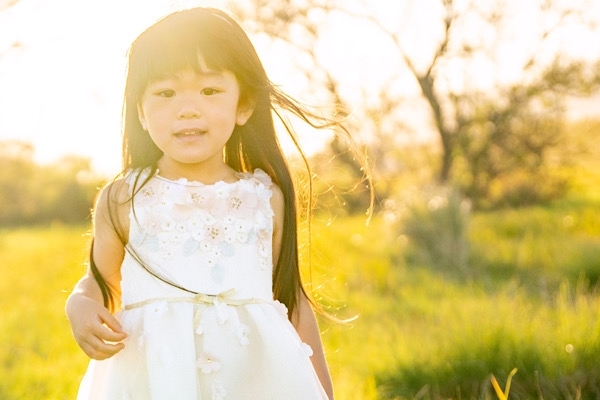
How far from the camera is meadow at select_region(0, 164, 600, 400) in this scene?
367 cm

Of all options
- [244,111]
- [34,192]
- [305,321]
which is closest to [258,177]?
[244,111]

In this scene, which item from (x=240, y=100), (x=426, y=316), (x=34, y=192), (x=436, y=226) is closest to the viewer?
(x=240, y=100)

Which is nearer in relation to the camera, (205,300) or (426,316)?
(205,300)

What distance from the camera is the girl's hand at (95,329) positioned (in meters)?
1.96

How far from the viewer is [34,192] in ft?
49.7

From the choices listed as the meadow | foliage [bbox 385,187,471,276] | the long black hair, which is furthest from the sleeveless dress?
foliage [bbox 385,187,471,276]

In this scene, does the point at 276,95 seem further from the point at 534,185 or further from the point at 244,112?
the point at 534,185

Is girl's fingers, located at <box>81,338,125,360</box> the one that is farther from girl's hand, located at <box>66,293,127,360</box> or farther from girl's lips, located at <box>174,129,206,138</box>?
girl's lips, located at <box>174,129,206,138</box>

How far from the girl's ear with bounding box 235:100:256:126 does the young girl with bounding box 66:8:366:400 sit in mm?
48

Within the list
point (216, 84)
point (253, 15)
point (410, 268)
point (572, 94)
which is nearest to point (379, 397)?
point (216, 84)

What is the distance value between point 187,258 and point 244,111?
46 cm

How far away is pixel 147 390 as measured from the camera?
2.05m

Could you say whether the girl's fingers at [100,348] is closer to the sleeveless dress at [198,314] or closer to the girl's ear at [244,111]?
the sleeveless dress at [198,314]

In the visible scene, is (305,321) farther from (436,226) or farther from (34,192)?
(34,192)
